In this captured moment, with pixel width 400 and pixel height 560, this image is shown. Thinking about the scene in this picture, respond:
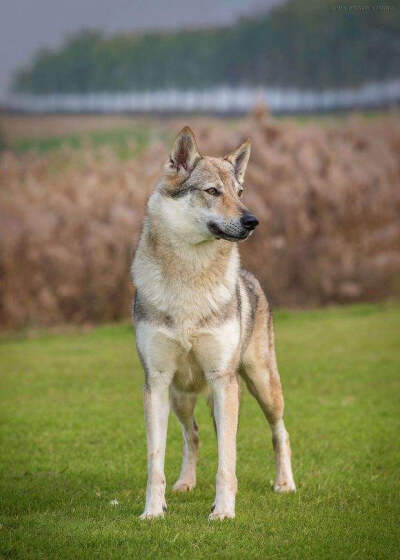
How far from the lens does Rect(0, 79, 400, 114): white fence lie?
3250cm

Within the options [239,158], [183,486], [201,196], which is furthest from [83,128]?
[201,196]

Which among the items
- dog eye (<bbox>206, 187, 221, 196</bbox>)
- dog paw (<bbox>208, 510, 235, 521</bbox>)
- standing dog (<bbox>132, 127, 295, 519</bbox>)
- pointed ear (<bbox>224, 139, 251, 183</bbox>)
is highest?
pointed ear (<bbox>224, 139, 251, 183</bbox>)

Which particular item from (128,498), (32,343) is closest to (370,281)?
(32,343)

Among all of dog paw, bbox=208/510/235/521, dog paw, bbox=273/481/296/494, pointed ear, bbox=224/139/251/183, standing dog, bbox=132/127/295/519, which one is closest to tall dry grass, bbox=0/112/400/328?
dog paw, bbox=273/481/296/494

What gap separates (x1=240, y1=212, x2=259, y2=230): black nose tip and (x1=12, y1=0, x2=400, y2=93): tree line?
2549 cm

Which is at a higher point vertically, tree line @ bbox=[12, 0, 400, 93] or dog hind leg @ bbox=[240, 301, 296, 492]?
tree line @ bbox=[12, 0, 400, 93]

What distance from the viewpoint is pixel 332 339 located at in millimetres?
16156

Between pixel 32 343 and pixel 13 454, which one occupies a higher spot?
pixel 13 454

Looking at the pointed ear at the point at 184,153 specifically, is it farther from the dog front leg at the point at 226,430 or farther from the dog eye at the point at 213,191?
the dog front leg at the point at 226,430

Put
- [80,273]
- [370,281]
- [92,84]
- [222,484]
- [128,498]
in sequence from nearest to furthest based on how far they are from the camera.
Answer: [222,484], [128,498], [80,273], [370,281], [92,84]

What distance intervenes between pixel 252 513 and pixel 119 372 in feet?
23.8

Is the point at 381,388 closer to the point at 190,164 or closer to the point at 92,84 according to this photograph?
the point at 190,164

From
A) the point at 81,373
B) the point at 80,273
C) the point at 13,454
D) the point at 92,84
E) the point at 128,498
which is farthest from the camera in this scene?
the point at 92,84

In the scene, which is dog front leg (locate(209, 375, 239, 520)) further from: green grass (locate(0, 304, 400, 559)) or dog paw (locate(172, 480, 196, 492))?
dog paw (locate(172, 480, 196, 492))
